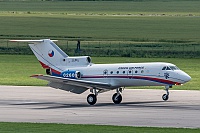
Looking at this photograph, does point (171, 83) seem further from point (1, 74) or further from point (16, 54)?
point (16, 54)

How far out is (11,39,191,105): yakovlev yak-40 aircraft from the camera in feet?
149

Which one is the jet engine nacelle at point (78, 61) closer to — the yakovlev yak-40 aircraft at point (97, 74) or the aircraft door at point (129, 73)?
the yakovlev yak-40 aircraft at point (97, 74)

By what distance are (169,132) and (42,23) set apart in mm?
121380

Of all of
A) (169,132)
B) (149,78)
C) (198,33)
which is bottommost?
(169,132)

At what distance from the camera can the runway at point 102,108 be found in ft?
122

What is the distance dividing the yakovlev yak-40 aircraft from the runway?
1061 millimetres

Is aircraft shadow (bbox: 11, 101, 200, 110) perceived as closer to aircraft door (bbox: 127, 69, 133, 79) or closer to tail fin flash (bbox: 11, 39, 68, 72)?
aircraft door (bbox: 127, 69, 133, 79)

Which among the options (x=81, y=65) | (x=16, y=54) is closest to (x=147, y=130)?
(x=81, y=65)

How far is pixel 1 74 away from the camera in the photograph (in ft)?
220

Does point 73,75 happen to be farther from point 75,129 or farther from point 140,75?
point 75,129

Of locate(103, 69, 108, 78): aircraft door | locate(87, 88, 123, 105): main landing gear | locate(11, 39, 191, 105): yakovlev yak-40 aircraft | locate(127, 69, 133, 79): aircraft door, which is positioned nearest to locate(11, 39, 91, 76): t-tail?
locate(11, 39, 191, 105): yakovlev yak-40 aircraft

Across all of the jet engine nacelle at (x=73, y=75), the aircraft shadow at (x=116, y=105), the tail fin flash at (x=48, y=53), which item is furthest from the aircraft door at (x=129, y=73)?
the tail fin flash at (x=48, y=53)

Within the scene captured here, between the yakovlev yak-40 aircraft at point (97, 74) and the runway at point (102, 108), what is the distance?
1061 millimetres

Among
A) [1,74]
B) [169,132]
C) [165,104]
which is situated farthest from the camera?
[1,74]
